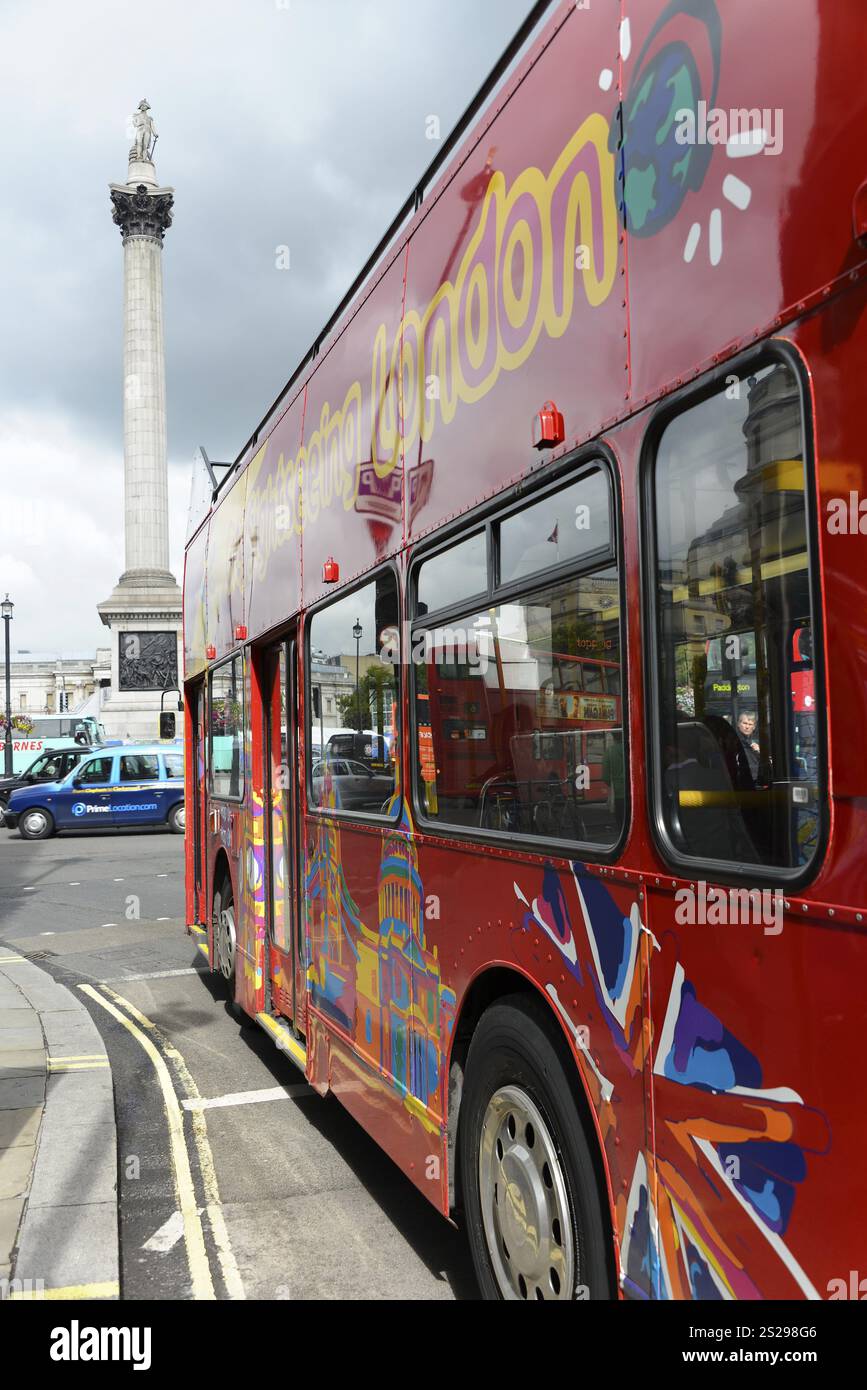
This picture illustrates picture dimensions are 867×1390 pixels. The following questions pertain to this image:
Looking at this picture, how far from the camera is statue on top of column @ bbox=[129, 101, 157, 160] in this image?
47.2 m

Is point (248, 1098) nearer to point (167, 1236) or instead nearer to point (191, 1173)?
point (191, 1173)

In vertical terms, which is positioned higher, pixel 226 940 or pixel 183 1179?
pixel 226 940

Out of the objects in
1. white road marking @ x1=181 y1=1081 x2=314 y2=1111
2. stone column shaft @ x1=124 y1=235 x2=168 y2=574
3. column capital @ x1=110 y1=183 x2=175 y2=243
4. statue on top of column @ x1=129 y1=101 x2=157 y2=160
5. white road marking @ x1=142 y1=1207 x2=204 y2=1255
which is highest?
statue on top of column @ x1=129 y1=101 x2=157 y2=160

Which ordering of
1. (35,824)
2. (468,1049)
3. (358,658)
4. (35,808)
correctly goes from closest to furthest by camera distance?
(468,1049), (358,658), (35,824), (35,808)

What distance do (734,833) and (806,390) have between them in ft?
2.63

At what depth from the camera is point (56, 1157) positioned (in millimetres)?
4957

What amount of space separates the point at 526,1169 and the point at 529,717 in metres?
1.17

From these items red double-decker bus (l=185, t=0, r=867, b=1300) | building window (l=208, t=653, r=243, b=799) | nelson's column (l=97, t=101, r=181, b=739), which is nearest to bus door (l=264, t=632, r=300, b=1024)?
building window (l=208, t=653, r=243, b=799)

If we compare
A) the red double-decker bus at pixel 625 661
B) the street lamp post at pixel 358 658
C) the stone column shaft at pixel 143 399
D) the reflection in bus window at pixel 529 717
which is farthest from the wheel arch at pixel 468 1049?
the stone column shaft at pixel 143 399

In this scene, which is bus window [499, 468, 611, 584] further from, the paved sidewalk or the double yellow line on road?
the paved sidewalk

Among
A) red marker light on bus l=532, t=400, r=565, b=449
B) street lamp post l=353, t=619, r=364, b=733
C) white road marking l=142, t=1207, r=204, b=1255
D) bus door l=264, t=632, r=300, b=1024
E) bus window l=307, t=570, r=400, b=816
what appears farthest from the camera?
bus door l=264, t=632, r=300, b=1024

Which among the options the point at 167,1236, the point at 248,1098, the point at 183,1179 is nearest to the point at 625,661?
the point at 167,1236

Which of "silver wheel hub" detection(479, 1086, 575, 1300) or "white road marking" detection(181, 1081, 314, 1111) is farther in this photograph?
"white road marking" detection(181, 1081, 314, 1111)

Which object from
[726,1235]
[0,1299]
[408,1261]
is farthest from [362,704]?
[726,1235]
